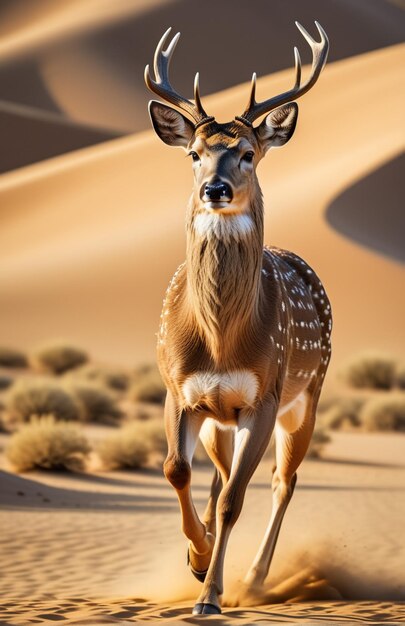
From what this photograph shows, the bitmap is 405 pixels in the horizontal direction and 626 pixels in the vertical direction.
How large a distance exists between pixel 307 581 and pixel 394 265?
23557 millimetres

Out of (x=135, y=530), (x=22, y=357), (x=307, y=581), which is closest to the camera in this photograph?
(x=307, y=581)

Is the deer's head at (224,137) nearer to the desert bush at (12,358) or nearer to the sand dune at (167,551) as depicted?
the sand dune at (167,551)

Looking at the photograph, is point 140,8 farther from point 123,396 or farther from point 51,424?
point 51,424

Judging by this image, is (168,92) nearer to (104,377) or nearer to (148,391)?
(148,391)

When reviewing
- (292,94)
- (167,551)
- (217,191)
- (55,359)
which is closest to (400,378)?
(55,359)

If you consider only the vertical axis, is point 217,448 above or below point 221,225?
below

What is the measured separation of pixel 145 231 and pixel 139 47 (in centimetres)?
3430

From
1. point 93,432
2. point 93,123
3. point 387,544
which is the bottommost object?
point 387,544

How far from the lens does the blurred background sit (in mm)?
29875

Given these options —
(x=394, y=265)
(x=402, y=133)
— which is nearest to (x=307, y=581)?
(x=394, y=265)

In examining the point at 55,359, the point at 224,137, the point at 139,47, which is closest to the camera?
the point at 224,137

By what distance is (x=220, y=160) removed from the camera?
5988mm

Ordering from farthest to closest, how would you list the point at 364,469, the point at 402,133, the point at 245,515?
the point at 402,133
the point at 364,469
the point at 245,515

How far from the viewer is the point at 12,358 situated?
25234 millimetres
